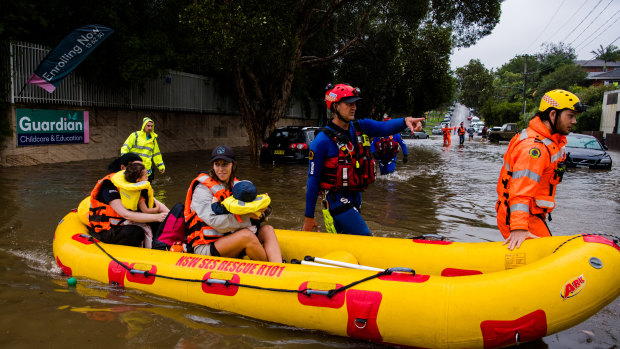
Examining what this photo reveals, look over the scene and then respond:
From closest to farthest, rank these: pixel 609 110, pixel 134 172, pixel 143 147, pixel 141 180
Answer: pixel 134 172 < pixel 141 180 < pixel 143 147 < pixel 609 110

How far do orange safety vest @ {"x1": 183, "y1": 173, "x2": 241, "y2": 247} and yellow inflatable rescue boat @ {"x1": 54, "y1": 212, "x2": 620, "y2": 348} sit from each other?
194 mm

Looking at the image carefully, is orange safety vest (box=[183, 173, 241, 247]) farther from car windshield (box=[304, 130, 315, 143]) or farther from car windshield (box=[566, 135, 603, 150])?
car windshield (box=[566, 135, 603, 150])

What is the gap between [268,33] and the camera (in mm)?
13352

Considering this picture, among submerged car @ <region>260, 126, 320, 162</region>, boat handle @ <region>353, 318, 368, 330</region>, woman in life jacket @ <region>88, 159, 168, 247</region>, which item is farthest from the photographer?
submerged car @ <region>260, 126, 320, 162</region>

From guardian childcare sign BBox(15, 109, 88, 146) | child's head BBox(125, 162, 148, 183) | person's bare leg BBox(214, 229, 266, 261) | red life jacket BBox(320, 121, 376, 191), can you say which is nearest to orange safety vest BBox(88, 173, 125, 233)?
child's head BBox(125, 162, 148, 183)

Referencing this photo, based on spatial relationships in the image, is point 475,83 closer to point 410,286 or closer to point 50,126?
point 50,126

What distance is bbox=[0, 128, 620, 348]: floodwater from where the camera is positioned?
347 cm

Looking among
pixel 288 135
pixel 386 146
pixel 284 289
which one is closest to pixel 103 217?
pixel 284 289

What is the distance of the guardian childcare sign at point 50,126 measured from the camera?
40.3 feet

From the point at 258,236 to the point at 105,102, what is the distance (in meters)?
12.6

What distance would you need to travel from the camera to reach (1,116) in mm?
11805

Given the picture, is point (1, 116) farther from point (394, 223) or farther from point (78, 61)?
point (394, 223)

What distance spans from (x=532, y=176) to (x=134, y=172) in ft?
12.0

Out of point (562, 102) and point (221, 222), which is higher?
point (562, 102)
